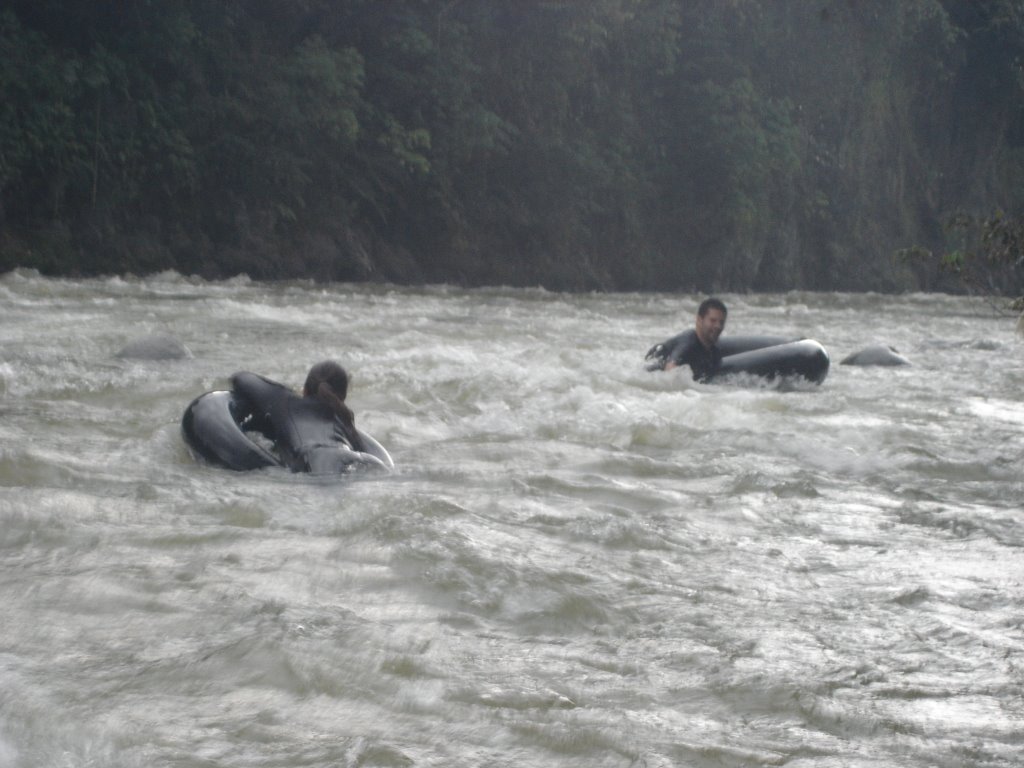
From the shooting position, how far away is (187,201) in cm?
2106

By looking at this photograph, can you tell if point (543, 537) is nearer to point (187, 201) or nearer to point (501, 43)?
point (187, 201)

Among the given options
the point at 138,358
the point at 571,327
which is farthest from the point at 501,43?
the point at 138,358

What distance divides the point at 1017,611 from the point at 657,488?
7.06 feet

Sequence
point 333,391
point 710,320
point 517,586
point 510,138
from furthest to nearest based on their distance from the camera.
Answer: point 510,138, point 710,320, point 333,391, point 517,586

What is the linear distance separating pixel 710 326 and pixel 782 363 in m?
0.64

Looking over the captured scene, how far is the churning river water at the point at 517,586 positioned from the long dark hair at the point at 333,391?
364 millimetres

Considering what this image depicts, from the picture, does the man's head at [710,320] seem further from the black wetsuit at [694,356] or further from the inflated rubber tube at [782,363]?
the inflated rubber tube at [782,363]

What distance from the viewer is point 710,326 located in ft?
33.9

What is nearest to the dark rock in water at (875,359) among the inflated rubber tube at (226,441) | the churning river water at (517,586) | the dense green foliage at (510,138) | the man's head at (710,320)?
the man's head at (710,320)

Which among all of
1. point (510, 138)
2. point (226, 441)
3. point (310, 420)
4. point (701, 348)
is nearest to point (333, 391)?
point (310, 420)

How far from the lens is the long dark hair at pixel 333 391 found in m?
6.34

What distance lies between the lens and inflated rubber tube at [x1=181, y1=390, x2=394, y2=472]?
238 inches

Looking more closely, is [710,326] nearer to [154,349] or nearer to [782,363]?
[782,363]

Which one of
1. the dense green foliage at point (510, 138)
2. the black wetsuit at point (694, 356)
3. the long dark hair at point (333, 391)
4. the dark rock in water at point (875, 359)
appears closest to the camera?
the long dark hair at point (333, 391)
